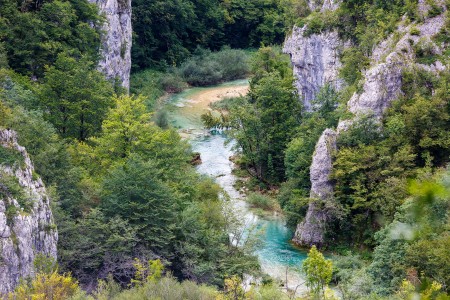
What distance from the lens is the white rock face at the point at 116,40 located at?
45.1m

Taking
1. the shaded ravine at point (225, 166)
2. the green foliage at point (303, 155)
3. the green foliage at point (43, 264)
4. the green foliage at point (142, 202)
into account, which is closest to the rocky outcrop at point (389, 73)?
the green foliage at point (303, 155)

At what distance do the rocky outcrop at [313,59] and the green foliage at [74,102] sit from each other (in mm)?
15140

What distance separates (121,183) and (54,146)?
3.99 m

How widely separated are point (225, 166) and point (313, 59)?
10.8 meters

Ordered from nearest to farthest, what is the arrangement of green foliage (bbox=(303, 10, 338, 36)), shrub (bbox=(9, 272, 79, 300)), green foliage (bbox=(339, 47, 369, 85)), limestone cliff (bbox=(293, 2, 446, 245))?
shrub (bbox=(9, 272, 79, 300)) → limestone cliff (bbox=(293, 2, 446, 245)) → green foliage (bbox=(339, 47, 369, 85)) → green foliage (bbox=(303, 10, 338, 36))

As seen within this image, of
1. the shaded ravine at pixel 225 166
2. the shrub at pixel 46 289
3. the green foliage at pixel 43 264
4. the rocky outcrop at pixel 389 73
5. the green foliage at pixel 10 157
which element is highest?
the rocky outcrop at pixel 389 73

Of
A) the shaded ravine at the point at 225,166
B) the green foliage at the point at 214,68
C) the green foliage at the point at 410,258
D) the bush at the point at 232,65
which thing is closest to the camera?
the green foliage at the point at 410,258

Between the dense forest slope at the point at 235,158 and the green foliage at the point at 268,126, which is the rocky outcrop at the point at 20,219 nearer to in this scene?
the dense forest slope at the point at 235,158

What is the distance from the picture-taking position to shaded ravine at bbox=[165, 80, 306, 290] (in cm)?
2930

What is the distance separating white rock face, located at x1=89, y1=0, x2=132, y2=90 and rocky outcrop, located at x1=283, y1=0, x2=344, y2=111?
14.7m

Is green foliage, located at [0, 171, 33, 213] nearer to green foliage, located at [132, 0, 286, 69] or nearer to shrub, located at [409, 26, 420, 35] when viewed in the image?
shrub, located at [409, 26, 420, 35]

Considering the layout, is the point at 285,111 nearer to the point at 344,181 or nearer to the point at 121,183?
the point at 344,181

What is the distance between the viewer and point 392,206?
27.4m

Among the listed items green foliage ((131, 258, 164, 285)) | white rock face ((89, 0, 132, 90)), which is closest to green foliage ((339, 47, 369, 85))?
white rock face ((89, 0, 132, 90))
